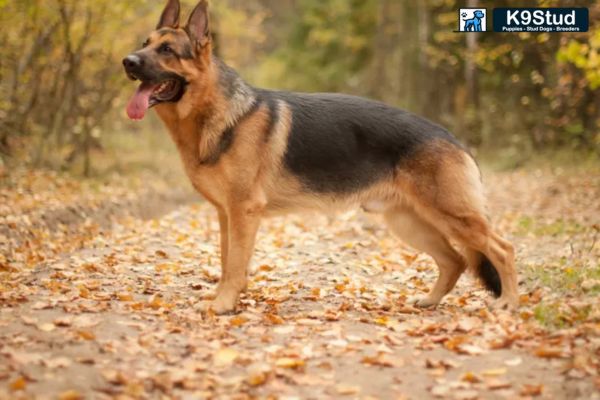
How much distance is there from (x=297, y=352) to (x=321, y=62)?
86.8ft

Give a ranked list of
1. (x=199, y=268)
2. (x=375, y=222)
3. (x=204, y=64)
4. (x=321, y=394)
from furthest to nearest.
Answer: (x=375, y=222), (x=199, y=268), (x=204, y=64), (x=321, y=394)

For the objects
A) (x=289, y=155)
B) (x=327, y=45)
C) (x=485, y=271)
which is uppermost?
(x=327, y=45)

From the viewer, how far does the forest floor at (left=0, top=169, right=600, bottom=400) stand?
4.12 meters

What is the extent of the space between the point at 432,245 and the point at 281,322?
1.89 m

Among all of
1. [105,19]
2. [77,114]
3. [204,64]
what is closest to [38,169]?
[77,114]

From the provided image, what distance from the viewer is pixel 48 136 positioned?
47.1ft

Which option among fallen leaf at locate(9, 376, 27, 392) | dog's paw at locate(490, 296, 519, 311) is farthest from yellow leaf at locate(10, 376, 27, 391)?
dog's paw at locate(490, 296, 519, 311)

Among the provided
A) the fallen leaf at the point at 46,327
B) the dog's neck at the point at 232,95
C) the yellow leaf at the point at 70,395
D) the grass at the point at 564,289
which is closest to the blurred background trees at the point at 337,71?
the grass at the point at 564,289

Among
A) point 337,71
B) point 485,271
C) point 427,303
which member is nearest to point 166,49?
point 427,303

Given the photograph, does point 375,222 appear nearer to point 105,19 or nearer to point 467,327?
point 467,327

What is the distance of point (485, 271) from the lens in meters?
6.11

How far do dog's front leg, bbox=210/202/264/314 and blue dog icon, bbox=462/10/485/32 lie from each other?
24.6ft

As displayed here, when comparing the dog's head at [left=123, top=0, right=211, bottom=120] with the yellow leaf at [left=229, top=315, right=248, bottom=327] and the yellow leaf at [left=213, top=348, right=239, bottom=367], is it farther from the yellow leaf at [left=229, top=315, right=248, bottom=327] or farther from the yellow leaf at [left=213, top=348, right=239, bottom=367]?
the yellow leaf at [left=213, top=348, right=239, bottom=367]

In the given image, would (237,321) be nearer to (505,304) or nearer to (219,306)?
(219,306)
